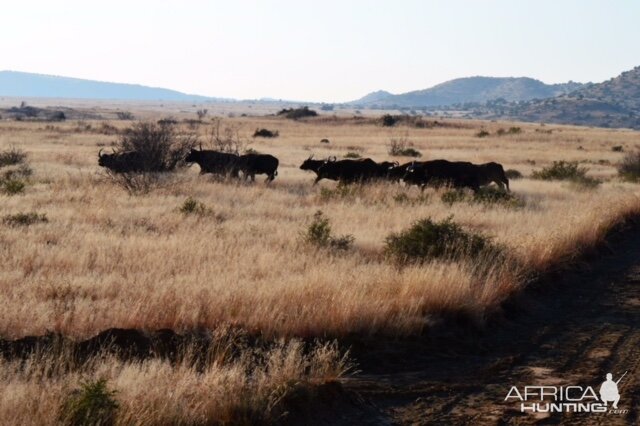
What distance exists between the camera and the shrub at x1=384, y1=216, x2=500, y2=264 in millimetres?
10930

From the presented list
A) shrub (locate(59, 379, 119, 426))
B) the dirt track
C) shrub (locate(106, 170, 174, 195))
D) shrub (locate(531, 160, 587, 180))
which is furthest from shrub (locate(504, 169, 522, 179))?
shrub (locate(59, 379, 119, 426))

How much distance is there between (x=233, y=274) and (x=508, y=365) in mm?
3815

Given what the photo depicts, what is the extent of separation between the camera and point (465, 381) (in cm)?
663

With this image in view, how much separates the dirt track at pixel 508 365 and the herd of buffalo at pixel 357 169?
1220 centimetres

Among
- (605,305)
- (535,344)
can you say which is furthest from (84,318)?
(605,305)

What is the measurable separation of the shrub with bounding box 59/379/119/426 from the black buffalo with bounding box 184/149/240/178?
19796mm

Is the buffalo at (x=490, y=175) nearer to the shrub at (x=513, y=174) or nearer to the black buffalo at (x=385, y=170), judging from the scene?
the black buffalo at (x=385, y=170)

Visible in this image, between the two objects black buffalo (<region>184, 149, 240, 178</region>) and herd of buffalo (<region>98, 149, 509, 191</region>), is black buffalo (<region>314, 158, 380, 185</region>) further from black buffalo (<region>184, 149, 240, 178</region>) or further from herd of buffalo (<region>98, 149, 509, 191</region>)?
black buffalo (<region>184, 149, 240, 178</region>)

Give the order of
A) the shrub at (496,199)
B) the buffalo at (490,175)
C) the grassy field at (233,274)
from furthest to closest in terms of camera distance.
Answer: the buffalo at (490,175)
the shrub at (496,199)
the grassy field at (233,274)

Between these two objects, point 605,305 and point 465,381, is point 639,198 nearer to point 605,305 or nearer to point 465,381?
point 605,305

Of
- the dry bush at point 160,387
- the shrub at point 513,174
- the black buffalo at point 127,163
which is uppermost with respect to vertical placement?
the black buffalo at point 127,163

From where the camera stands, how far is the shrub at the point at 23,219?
13727 mm

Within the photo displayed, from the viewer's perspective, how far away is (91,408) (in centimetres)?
478

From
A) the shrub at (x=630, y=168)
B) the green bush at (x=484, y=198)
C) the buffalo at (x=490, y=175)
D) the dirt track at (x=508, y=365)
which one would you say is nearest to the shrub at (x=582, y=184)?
the buffalo at (x=490, y=175)
